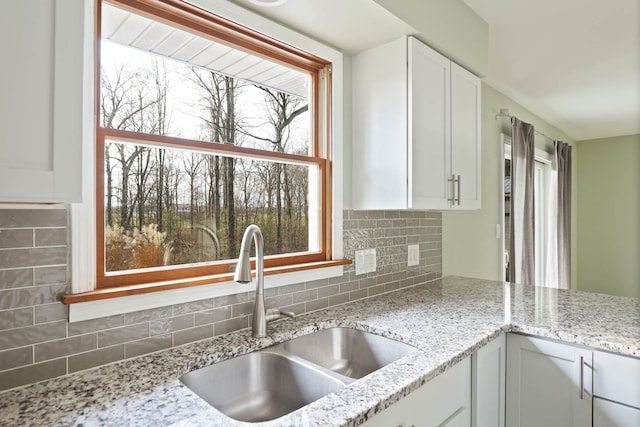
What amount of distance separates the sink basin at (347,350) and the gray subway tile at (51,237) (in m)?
0.81

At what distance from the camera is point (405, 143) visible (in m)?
1.67

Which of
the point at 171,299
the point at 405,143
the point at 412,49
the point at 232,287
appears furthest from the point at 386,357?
the point at 412,49

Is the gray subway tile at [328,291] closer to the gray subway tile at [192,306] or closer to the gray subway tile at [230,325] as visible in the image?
the gray subway tile at [230,325]

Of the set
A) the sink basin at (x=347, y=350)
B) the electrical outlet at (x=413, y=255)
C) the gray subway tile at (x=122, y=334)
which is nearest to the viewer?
the gray subway tile at (x=122, y=334)

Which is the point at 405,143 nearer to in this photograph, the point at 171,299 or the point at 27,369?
the point at 171,299

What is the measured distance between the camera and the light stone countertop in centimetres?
81

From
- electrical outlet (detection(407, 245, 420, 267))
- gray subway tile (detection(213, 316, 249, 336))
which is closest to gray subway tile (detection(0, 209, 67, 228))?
gray subway tile (detection(213, 316, 249, 336))

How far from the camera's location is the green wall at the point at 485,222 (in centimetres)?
271

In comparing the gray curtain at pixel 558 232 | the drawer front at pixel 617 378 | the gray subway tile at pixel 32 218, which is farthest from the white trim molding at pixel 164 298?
the gray curtain at pixel 558 232

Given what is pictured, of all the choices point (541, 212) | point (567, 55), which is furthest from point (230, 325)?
point (541, 212)

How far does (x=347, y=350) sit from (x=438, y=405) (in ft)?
1.43

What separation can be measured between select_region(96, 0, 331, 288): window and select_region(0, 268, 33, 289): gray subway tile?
0.19 m

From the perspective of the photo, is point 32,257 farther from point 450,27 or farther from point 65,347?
point 450,27

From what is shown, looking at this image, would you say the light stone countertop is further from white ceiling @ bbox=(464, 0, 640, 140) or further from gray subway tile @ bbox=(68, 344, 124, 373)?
white ceiling @ bbox=(464, 0, 640, 140)
